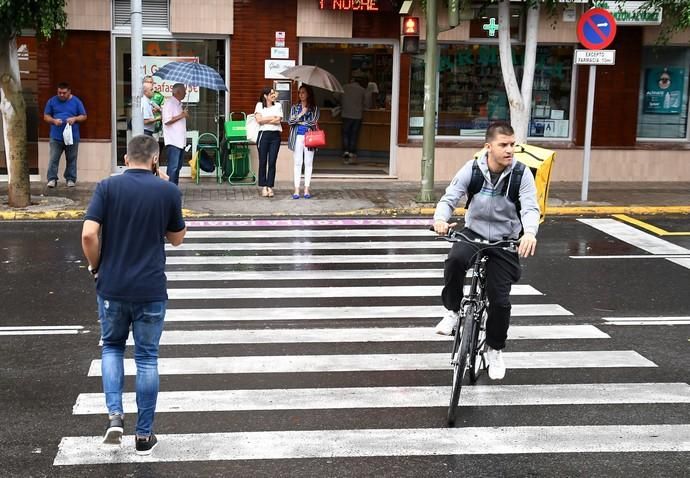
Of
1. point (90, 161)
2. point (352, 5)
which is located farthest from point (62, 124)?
point (352, 5)

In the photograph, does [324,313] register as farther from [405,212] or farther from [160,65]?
[160,65]

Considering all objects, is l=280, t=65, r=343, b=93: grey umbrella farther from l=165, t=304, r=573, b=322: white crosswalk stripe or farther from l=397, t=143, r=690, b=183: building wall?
l=165, t=304, r=573, b=322: white crosswalk stripe

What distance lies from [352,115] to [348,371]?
47.7 feet

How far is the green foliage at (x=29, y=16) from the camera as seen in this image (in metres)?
14.5

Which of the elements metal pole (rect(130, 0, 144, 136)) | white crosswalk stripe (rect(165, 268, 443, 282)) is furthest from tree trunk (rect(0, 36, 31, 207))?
white crosswalk stripe (rect(165, 268, 443, 282))

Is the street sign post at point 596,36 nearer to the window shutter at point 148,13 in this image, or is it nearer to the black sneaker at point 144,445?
the window shutter at point 148,13

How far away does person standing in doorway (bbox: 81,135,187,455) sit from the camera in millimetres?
5754

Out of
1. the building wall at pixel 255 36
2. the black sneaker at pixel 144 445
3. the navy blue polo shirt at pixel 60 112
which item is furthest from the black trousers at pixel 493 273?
the building wall at pixel 255 36

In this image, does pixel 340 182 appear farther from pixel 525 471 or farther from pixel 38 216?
pixel 525 471

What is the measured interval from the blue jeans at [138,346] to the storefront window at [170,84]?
44.8 ft

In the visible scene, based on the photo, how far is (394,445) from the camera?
20.3 feet

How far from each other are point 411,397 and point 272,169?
34.2 ft

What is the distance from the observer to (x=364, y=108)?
71.6ft

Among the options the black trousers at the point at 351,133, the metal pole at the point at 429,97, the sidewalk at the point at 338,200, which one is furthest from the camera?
the black trousers at the point at 351,133
